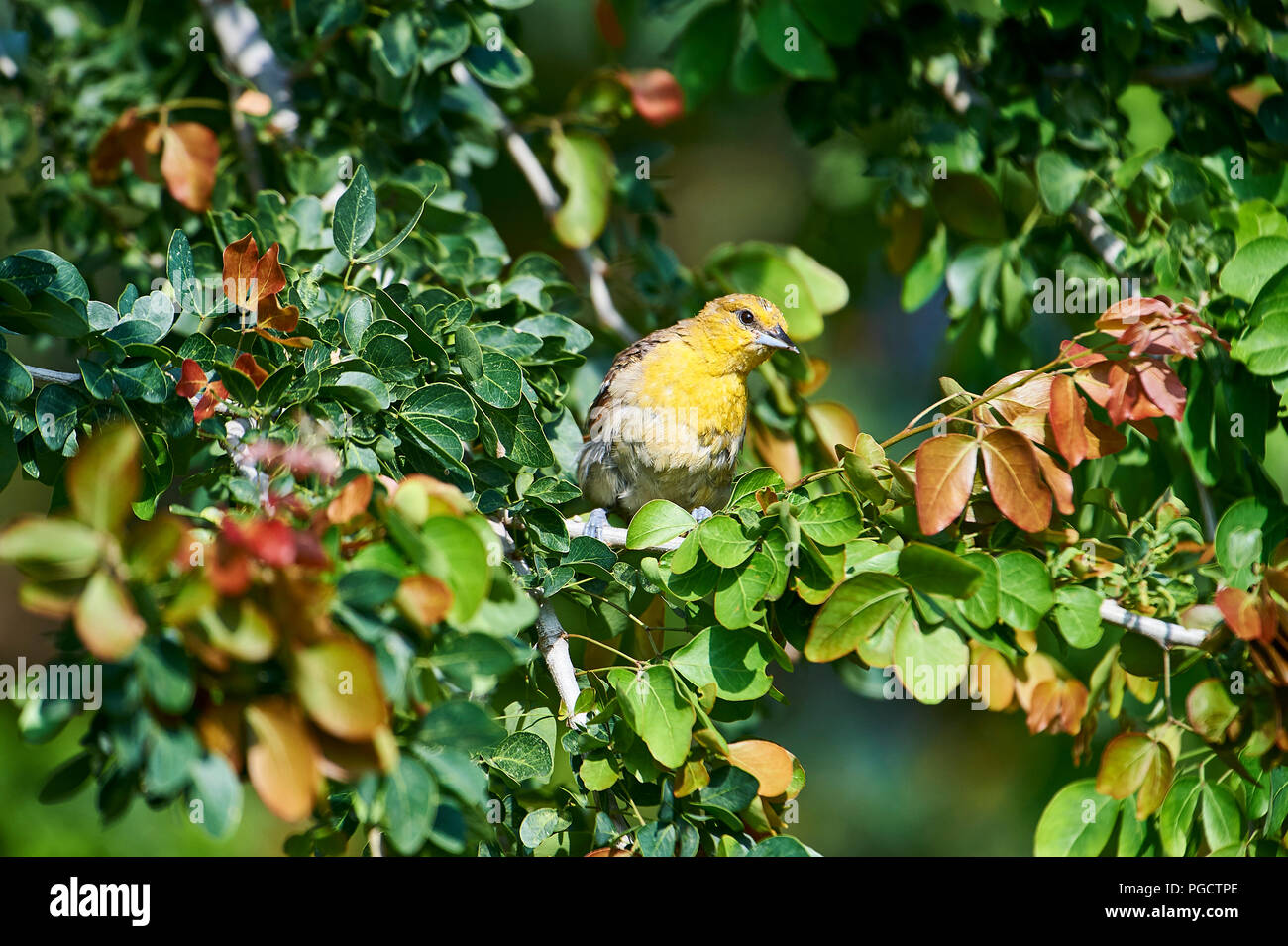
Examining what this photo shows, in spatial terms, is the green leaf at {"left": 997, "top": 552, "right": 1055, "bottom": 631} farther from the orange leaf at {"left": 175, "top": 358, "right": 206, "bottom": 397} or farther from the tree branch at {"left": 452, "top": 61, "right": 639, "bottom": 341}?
the tree branch at {"left": 452, "top": 61, "right": 639, "bottom": 341}

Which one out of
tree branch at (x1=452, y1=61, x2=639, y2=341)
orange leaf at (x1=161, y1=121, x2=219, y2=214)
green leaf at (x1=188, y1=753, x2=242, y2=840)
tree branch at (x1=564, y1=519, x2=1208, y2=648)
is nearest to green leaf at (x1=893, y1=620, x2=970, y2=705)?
tree branch at (x1=564, y1=519, x2=1208, y2=648)

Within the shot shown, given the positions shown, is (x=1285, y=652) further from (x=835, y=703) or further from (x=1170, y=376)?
(x=835, y=703)

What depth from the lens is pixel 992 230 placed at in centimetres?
365

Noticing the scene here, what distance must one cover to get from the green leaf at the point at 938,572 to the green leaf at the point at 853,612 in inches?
1.5

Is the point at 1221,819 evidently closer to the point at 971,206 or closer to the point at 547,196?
the point at 971,206

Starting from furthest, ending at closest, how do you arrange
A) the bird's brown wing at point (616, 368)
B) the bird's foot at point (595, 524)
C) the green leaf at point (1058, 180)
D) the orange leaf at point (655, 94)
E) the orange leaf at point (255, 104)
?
the bird's brown wing at point (616, 368) → the orange leaf at point (655, 94) → the orange leaf at point (255, 104) → the green leaf at point (1058, 180) → the bird's foot at point (595, 524)

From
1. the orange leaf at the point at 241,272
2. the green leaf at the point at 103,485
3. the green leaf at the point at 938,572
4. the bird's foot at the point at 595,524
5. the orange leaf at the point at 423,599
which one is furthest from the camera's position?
the bird's foot at the point at 595,524

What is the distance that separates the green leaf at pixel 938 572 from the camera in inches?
76.9

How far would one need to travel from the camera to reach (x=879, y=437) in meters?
6.82

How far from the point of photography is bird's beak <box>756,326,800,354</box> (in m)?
3.69

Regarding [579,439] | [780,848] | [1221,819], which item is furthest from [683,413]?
[1221,819]

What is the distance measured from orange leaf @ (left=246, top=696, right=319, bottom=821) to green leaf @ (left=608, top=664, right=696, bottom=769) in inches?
31.9

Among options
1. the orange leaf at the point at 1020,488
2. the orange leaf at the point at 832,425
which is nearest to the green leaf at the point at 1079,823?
the orange leaf at the point at 1020,488

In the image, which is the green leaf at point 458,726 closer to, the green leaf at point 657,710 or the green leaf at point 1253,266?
the green leaf at point 657,710
